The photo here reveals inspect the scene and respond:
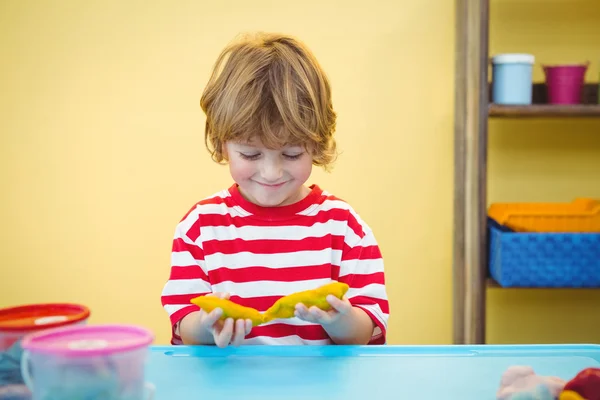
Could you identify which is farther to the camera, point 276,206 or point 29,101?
point 29,101

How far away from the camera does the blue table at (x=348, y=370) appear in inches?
27.4

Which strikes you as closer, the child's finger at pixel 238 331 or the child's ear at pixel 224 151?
the child's finger at pixel 238 331

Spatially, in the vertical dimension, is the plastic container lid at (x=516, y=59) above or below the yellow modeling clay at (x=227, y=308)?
above

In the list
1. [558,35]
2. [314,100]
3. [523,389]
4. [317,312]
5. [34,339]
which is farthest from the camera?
[558,35]

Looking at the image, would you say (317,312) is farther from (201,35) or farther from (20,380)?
(201,35)

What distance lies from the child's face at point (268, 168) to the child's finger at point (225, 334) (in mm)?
248

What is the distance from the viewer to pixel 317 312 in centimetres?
81

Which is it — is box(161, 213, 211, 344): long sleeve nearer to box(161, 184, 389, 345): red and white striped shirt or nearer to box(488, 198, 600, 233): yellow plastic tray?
box(161, 184, 389, 345): red and white striped shirt

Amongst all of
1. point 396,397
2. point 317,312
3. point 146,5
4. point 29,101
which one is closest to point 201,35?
point 146,5

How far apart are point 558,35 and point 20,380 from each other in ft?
6.55

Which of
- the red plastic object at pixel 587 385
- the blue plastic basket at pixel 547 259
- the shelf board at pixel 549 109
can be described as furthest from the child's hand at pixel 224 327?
the shelf board at pixel 549 109

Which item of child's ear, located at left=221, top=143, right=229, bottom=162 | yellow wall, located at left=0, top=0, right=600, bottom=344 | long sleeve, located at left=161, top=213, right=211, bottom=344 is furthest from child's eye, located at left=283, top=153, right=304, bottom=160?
yellow wall, located at left=0, top=0, right=600, bottom=344

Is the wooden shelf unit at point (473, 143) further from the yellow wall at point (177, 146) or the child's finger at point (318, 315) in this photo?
the child's finger at point (318, 315)

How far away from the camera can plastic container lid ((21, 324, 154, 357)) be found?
1.65ft
